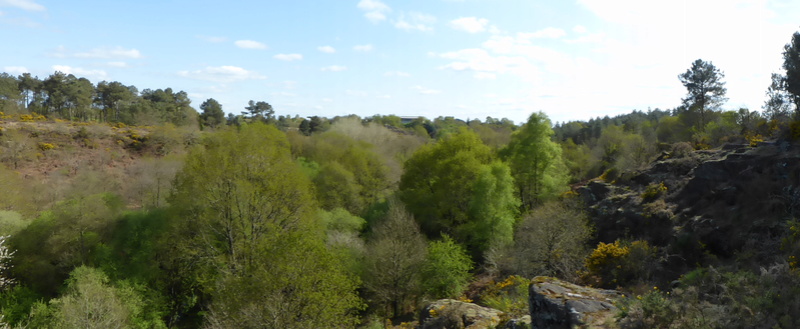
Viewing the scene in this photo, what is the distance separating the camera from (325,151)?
40656 mm

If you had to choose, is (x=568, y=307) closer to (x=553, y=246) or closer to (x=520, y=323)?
(x=520, y=323)

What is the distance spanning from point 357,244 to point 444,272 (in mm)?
5398

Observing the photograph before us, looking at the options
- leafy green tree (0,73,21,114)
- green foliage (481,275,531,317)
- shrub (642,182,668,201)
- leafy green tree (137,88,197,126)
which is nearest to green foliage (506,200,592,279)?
green foliage (481,275,531,317)

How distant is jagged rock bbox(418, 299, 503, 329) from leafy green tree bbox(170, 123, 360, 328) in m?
2.92

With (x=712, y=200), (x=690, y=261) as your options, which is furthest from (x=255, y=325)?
(x=712, y=200)

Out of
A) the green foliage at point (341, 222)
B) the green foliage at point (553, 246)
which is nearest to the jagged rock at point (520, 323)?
the green foliage at point (553, 246)

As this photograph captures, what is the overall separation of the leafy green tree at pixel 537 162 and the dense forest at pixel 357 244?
0.10 metres

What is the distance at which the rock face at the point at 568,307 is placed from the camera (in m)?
9.88

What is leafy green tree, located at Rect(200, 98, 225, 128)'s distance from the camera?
67.9 meters

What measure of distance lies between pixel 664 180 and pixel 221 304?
20.0 m

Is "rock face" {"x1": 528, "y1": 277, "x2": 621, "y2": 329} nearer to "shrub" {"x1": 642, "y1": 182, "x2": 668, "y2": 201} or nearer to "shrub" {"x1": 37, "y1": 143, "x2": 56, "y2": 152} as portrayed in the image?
"shrub" {"x1": 642, "y1": 182, "x2": 668, "y2": 201}

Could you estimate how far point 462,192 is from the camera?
26062mm

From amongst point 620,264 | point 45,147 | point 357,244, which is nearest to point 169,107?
point 45,147

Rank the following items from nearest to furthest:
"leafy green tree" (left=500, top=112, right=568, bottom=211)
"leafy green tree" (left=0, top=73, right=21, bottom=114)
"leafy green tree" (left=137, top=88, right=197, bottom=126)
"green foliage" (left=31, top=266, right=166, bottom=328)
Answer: "green foliage" (left=31, top=266, right=166, bottom=328)
"leafy green tree" (left=500, top=112, right=568, bottom=211)
"leafy green tree" (left=0, top=73, right=21, bottom=114)
"leafy green tree" (left=137, top=88, right=197, bottom=126)
